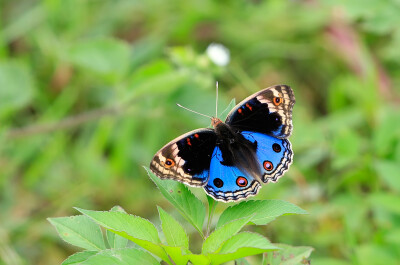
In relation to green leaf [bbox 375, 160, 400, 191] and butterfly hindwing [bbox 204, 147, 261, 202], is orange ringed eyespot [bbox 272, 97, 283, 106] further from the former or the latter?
green leaf [bbox 375, 160, 400, 191]

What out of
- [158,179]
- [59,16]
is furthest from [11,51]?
[158,179]

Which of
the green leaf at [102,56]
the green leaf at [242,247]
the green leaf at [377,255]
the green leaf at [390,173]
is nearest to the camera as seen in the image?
the green leaf at [242,247]

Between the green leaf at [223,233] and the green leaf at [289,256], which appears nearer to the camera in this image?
the green leaf at [223,233]

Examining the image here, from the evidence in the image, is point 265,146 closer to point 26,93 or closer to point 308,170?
point 308,170

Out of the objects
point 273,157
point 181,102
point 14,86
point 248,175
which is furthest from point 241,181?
point 14,86

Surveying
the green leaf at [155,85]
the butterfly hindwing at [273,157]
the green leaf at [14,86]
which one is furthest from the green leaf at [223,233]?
the green leaf at [14,86]

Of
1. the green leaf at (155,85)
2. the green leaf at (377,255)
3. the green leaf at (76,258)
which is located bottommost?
the green leaf at (377,255)

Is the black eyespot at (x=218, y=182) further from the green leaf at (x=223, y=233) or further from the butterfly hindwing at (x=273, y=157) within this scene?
the green leaf at (x=223, y=233)
